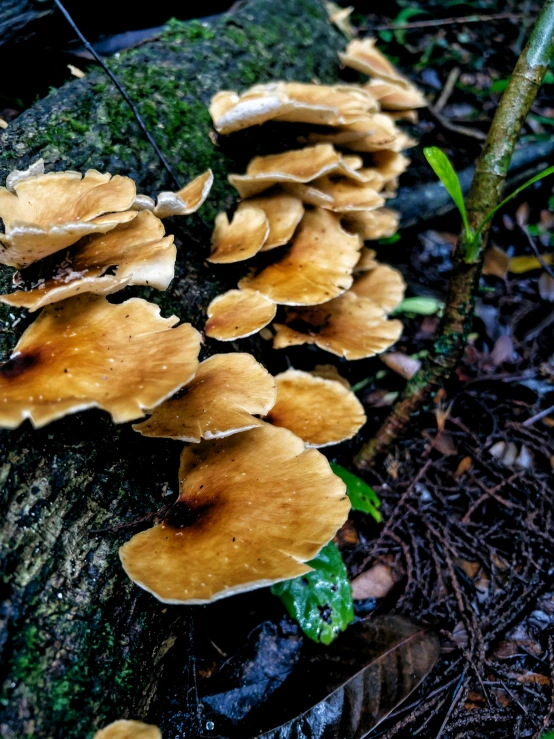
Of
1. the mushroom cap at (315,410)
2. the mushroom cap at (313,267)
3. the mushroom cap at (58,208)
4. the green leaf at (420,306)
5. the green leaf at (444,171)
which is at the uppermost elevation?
the mushroom cap at (58,208)

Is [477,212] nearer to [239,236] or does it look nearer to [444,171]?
[444,171]

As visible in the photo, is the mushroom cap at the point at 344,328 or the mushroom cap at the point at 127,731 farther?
the mushroom cap at the point at 344,328

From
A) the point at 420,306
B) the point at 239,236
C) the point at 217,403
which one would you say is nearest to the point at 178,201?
the point at 239,236

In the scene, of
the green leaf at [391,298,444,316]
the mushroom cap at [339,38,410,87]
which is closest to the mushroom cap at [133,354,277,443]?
the green leaf at [391,298,444,316]

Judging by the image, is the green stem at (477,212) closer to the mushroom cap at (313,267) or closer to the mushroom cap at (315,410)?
the mushroom cap at (315,410)

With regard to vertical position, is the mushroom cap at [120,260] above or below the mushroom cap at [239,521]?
above

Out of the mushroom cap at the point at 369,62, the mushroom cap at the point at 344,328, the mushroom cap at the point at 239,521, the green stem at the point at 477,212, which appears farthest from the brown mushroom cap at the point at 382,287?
the mushroom cap at the point at 369,62
